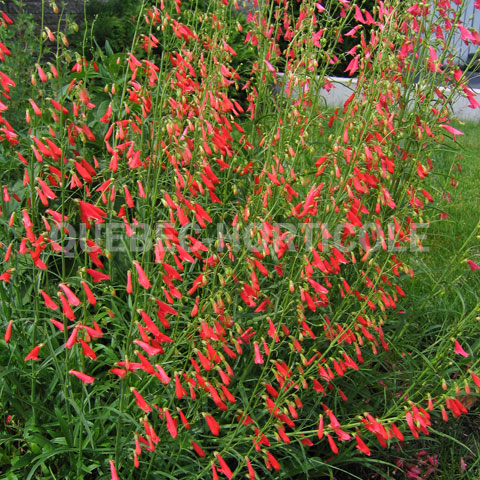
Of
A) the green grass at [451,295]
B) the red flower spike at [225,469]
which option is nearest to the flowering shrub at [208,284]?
the red flower spike at [225,469]

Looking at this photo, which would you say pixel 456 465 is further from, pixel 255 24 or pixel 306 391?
pixel 255 24

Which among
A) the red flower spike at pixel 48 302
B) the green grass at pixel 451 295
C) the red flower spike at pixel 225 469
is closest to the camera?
the red flower spike at pixel 48 302

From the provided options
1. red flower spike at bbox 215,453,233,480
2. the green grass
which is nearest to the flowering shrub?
red flower spike at bbox 215,453,233,480

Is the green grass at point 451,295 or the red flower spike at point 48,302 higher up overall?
the red flower spike at point 48,302

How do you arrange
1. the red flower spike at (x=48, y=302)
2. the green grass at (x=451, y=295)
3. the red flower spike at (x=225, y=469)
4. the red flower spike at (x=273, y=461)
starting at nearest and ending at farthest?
the red flower spike at (x=48, y=302) < the red flower spike at (x=225, y=469) < the red flower spike at (x=273, y=461) < the green grass at (x=451, y=295)

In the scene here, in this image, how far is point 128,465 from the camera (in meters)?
2.40

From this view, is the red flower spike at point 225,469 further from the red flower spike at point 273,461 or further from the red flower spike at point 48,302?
the red flower spike at point 48,302

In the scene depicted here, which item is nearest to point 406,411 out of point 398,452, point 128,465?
point 398,452

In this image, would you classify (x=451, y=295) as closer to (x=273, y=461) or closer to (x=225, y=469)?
(x=273, y=461)

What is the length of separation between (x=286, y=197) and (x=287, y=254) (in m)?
0.36

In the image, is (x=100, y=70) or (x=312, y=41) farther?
(x=100, y=70)

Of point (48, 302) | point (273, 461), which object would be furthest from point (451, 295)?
point (48, 302)

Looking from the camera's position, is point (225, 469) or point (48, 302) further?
point (225, 469)

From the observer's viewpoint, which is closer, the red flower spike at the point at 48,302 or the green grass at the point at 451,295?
the red flower spike at the point at 48,302
